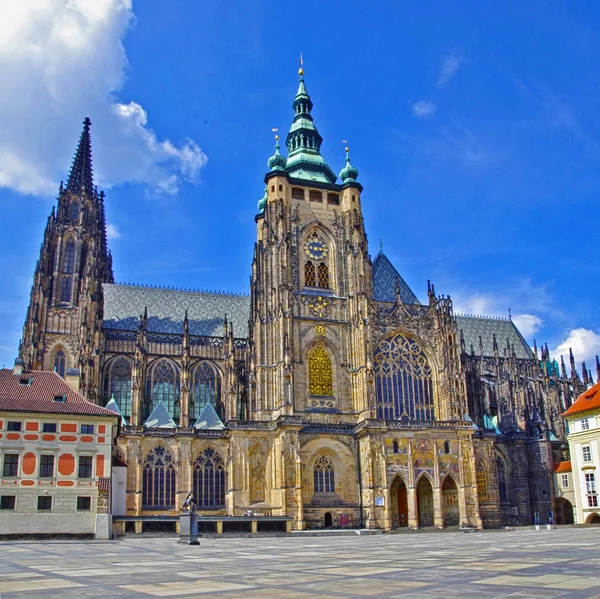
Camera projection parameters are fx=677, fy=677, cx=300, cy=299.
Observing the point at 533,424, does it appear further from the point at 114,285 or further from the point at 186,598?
the point at 186,598

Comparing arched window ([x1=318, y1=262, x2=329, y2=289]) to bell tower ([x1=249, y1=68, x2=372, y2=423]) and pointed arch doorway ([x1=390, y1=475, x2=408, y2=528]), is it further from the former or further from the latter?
→ pointed arch doorway ([x1=390, y1=475, x2=408, y2=528])

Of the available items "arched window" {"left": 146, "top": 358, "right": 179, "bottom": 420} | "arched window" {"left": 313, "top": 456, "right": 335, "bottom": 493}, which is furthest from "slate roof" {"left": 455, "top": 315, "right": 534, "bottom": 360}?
"arched window" {"left": 146, "top": 358, "right": 179, "bottom": 420}

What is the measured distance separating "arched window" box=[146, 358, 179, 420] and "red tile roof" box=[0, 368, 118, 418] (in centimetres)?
1821

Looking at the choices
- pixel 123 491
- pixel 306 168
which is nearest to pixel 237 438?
pixel 123 491

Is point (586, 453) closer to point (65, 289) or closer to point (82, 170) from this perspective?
point (65, 289)

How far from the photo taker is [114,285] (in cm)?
6931

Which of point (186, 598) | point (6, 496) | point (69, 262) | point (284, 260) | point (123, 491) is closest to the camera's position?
point (186, 598)

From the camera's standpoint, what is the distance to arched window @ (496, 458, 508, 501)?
213 feet

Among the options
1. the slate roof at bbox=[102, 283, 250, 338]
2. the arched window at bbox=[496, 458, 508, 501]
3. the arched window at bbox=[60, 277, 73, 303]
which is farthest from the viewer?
the slate roof at bbox=[102, 283, 250, 338]

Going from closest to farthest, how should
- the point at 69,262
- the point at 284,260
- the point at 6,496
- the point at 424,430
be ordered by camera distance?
the point at 6,496 < the point at 424,430 < the point at 284,260 < the point at 69,262

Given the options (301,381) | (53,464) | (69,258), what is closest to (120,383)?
(69,258)

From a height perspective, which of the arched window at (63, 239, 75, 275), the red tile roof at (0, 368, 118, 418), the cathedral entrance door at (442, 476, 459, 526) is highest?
the arched window at (63, 239, 75, 275)

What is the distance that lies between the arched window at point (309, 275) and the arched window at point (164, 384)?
→ 577 inches

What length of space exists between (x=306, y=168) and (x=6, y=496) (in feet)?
136
